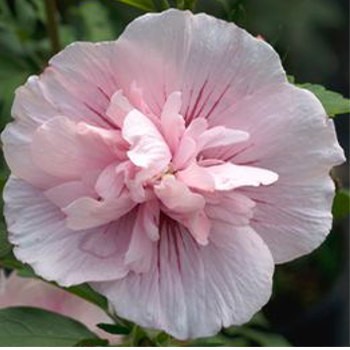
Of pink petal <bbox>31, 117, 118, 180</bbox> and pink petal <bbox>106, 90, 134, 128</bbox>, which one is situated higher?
pink petal <bbox>106, 90, 134, 128</bbox>

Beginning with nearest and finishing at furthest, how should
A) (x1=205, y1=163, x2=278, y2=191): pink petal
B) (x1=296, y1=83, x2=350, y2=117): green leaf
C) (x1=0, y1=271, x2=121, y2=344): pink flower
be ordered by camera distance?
(x1=205, y1=163, x2=278, y2=191): pink petal, (x1=296, y1=83, x2=350, y2=117): green leaf, (x1=0, y1=271, x2=121, y2=344): pink flower

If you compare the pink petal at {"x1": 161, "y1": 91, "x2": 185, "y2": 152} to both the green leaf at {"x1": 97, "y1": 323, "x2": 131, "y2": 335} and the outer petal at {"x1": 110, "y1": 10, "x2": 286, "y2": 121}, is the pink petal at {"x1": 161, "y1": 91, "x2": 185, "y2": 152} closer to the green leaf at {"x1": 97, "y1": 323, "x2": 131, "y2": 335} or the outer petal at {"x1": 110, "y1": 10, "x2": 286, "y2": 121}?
the outer petal at {"x1": 110, "y1": 10, "x2": 286, "y2": 121}

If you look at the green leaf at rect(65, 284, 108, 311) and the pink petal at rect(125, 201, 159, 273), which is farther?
the green leaf at rect(65, 284, 108, 311)

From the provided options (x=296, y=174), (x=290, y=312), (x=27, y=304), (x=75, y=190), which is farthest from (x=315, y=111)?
(x=290, y=312)

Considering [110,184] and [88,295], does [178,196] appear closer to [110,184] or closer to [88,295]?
[110,184]

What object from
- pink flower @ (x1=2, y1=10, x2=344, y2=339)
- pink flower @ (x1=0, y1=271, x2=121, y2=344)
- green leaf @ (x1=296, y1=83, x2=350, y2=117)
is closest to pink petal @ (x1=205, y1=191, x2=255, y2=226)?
pink flower @ (x1=2, y1=10, x2=344, y2=339)

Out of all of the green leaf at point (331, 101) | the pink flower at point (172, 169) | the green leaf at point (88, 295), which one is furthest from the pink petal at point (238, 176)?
the green leaf at point (88, 295)

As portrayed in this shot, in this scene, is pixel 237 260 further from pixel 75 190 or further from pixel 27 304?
pixel 27 304
